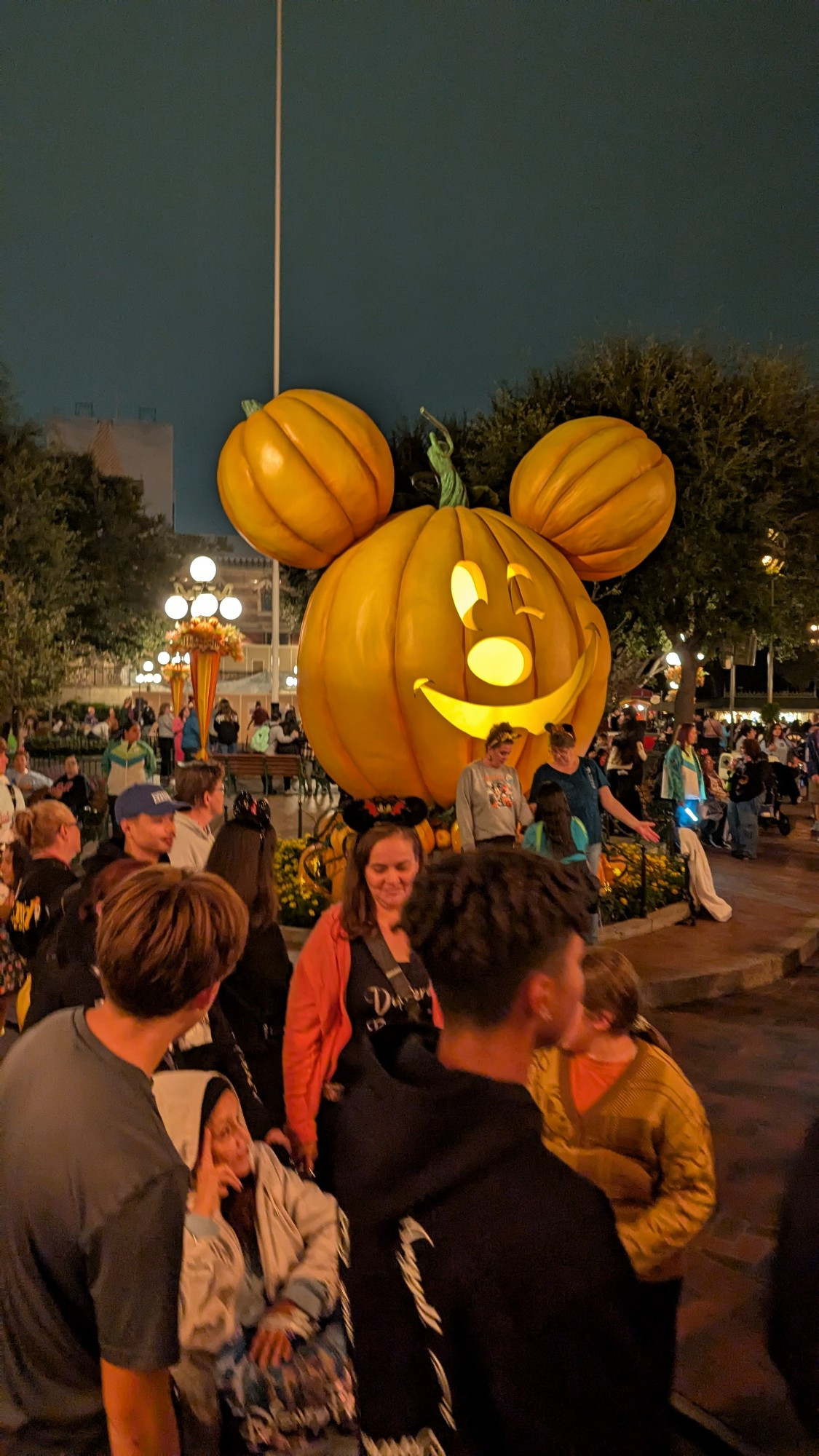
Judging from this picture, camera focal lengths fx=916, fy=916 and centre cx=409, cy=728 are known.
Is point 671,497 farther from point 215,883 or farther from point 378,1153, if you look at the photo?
point 378,1153

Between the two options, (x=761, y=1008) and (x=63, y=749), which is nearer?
(x=761, y=1008)

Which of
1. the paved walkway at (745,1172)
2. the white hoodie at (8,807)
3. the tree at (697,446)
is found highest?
the tree at (697,446)

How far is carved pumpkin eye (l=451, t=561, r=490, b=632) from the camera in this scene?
20.9ft

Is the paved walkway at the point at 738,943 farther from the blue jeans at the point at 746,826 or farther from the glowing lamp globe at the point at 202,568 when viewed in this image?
the glowing lamp globe at the point at 202,568

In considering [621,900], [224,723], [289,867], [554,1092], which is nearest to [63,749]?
[224,723]

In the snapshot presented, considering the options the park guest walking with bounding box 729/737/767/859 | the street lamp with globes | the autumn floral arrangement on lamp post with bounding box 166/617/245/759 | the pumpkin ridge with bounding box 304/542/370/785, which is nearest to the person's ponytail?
the pumpkin ridge with bounding box 304/542/370/785

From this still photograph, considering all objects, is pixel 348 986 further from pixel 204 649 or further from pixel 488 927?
pixel 204 649

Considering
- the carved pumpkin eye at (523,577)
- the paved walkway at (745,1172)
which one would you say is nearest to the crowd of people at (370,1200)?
the paved walkway at (745,1172)

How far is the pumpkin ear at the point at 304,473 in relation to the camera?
6.63 meters

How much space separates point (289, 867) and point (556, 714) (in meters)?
2.92

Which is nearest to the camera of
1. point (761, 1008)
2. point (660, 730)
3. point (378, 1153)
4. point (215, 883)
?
point (378, 1153)

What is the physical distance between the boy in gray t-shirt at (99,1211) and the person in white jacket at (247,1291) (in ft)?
1.09

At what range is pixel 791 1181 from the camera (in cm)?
146

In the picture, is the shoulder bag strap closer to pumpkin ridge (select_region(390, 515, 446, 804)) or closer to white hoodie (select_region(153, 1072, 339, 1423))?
white hoodie (select_region(153, 1072, 339, 1423))
